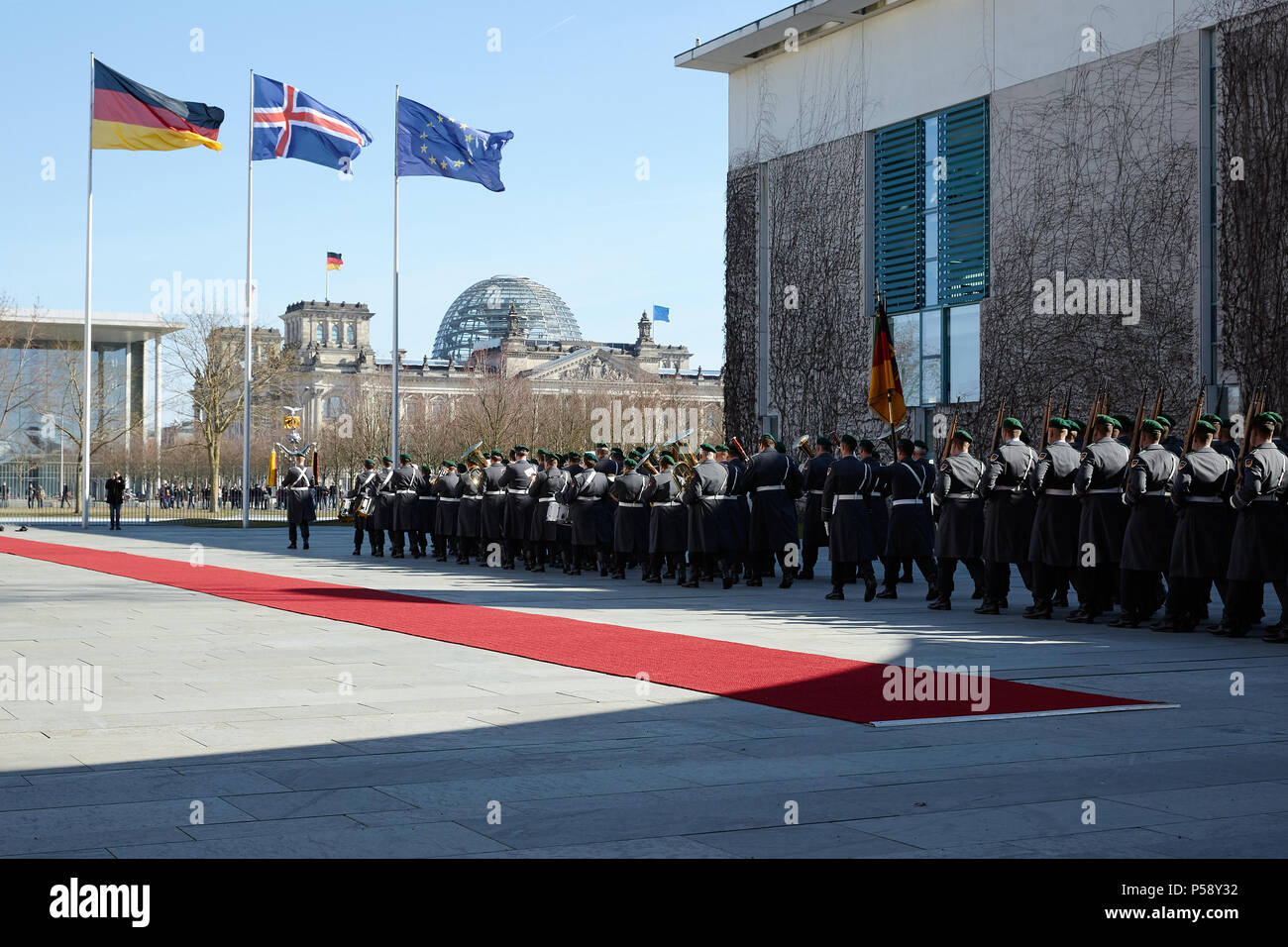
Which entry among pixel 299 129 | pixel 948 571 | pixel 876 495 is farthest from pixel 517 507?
pixel 299 129

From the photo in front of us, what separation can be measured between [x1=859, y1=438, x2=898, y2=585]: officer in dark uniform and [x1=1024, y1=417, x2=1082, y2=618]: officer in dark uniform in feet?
10.4

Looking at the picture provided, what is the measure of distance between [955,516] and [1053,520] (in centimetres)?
128

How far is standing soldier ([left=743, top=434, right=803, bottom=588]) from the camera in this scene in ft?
61.9

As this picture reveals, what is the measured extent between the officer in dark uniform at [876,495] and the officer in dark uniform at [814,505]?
0.63m

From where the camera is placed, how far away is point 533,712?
8.52 metres

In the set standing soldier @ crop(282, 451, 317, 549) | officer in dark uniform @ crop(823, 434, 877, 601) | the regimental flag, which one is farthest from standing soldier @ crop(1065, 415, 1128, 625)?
standing soldier @ crop(282, 451, 317, 549)

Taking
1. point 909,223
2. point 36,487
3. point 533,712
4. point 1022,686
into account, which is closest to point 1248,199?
point 909,223

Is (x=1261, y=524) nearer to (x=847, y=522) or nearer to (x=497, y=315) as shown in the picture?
(x=847, y=522)

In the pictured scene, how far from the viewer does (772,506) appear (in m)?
18.8

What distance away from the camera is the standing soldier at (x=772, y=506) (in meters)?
18.9

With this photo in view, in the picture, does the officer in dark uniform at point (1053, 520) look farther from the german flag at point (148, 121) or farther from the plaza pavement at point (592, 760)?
the german flag at point (148, 121)

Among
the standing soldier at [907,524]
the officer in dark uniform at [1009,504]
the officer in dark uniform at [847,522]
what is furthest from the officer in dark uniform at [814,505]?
the officer in dark uniform at [1009,504]

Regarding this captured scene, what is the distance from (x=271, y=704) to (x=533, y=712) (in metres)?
1.67

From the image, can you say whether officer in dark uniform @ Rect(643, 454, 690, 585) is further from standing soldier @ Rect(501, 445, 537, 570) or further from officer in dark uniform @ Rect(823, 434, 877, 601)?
standing soldier @ Rect(501, 445, 537, 570)
